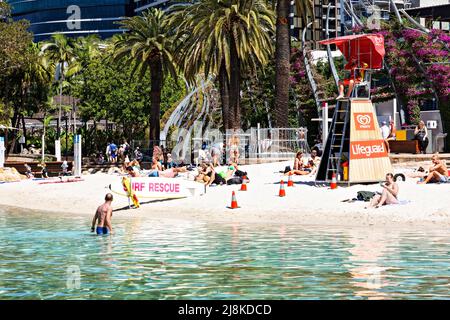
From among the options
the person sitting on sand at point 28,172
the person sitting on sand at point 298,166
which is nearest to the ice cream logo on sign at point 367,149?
the person sitting on sand at point 298,166

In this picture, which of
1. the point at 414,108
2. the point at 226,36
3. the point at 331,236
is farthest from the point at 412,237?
the point at 414,108

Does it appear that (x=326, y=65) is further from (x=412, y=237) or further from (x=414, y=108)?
(x=412, y=237)

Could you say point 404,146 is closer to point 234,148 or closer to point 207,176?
point 234,148

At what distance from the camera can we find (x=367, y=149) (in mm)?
33781

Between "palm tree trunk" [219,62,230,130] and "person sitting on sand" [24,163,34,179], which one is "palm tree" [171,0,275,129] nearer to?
"palm tree trunk" [219,62,230,130]

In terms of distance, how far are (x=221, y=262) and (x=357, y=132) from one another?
14680 mm

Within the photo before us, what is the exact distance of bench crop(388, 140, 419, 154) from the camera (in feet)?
144

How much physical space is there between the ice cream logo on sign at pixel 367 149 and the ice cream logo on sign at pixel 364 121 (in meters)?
0.57

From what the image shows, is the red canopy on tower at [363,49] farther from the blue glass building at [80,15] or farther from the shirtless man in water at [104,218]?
the blue glass building at [80,15]

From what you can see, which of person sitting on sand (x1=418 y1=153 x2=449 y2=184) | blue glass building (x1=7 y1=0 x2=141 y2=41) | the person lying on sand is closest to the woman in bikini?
the person lying on sand

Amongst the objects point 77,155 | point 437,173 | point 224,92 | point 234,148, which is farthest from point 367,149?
point 224,92

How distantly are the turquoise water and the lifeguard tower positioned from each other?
275 inches

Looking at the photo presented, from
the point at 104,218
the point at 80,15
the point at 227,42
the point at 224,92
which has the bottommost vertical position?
the point at 104,218

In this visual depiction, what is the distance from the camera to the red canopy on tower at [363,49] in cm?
3431
